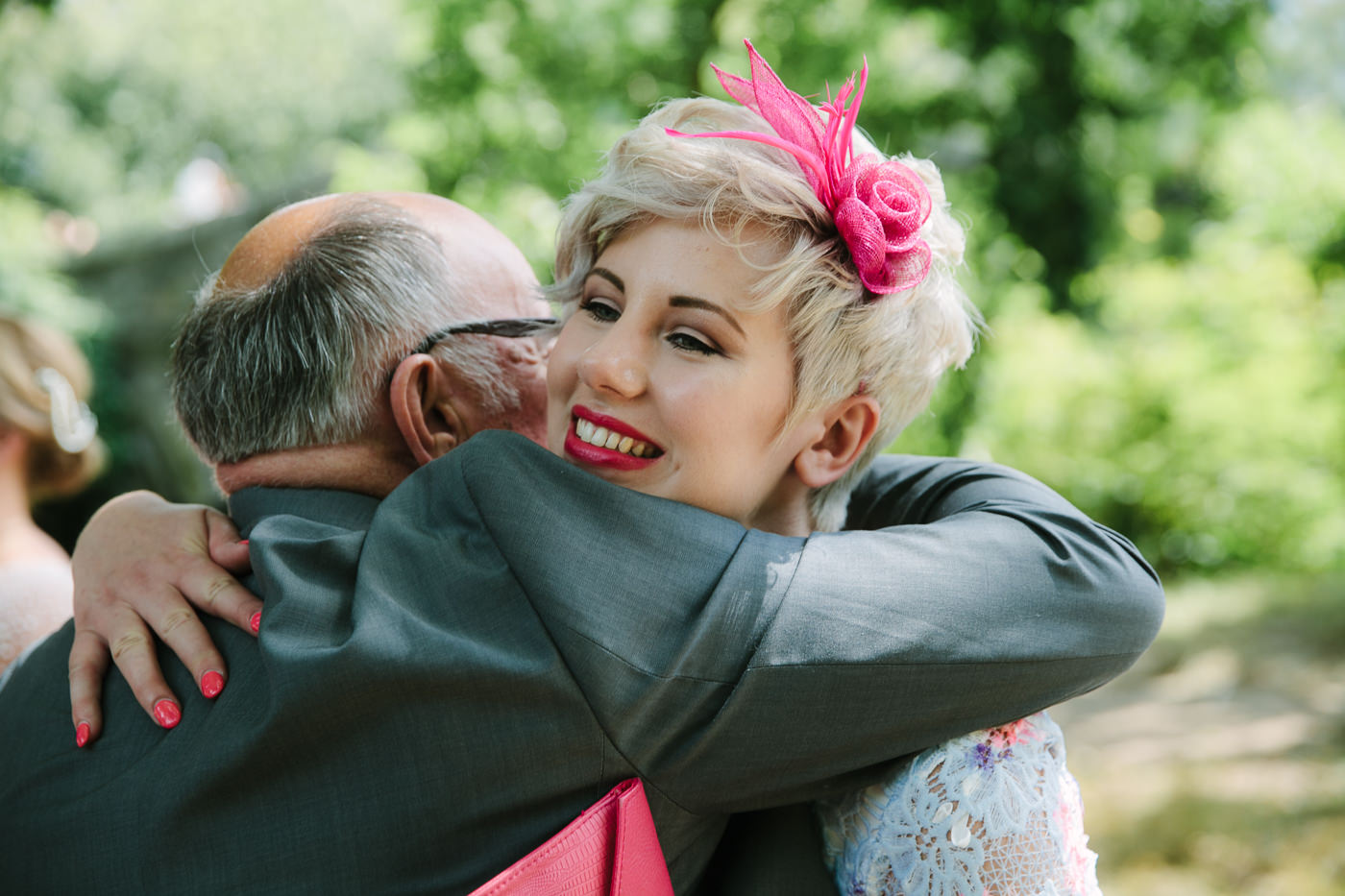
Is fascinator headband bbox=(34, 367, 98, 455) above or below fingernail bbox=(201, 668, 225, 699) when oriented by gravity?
below

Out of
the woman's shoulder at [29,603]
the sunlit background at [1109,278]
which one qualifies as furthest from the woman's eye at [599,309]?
the woman's shoulder at [29,603]

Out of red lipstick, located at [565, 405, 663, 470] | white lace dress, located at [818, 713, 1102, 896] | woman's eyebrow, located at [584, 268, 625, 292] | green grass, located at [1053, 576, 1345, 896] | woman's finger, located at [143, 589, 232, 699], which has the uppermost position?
woman's eyebrow, located at [584, 268, 625, 292]

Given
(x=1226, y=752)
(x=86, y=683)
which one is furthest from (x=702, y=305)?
(x=1226, y=752)

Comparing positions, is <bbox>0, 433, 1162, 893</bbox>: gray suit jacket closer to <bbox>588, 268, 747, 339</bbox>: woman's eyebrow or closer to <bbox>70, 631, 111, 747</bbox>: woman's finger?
<bbox>70, 631, 111, 747</bbox>: woman's finger

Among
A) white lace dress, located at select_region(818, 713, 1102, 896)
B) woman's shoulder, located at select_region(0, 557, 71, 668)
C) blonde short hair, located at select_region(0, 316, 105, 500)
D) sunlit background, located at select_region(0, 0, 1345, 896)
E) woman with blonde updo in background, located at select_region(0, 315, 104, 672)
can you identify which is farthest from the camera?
sunlit background, located at select_region(0, 0, 1345, 896)

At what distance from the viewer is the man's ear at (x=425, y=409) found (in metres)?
2.04

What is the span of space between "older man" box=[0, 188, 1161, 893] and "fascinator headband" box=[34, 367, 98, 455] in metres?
1.92

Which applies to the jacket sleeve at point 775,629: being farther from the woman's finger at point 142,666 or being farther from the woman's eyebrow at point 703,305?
the woman's finger at point 142,666

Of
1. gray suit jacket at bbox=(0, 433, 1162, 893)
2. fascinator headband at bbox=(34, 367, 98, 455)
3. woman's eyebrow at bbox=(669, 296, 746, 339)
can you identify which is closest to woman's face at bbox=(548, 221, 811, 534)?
woman's eyebrow at bbox=(669, 296, 746, 339)

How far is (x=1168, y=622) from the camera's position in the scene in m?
9.33

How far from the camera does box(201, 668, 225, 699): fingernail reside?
5.21ft

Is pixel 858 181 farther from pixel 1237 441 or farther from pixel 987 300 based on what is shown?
pixel 1237 441

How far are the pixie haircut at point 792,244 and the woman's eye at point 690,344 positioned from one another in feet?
0.30

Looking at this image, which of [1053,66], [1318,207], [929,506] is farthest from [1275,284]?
[929,506]
